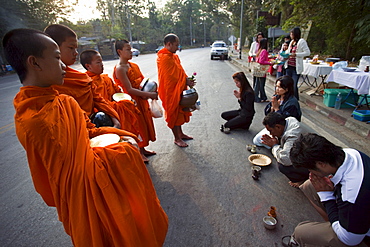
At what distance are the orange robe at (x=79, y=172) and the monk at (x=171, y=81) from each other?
2.23 m

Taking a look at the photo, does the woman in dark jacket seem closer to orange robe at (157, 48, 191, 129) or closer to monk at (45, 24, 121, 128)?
orange robe at (157, 48, 191, 129)

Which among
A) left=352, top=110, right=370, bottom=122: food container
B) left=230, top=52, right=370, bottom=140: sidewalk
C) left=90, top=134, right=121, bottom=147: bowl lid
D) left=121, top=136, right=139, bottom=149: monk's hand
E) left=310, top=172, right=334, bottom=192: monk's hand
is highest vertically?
left=90, top=134, right=121, bottom=147: bowl lid

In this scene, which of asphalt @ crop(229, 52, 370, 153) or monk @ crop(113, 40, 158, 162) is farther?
asphalt @ crop(229, 52, 370, 153)

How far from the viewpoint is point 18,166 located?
333cm

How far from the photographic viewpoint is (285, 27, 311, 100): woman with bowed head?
517 centimetres

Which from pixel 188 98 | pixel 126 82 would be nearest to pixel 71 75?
pixel 126 82

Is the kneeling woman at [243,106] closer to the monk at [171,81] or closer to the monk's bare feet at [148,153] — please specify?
the monk at [171,81]

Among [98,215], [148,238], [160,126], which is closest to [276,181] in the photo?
[148,238]

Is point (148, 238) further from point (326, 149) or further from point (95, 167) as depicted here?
point (326, 149)

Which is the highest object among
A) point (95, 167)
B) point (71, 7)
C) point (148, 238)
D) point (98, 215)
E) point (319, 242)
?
point (71, 7)

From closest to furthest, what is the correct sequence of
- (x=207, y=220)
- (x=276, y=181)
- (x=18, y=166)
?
(x=207, y=220) → (x=276, y=181) → (x=18, y=166)

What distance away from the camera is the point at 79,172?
3.66 ft

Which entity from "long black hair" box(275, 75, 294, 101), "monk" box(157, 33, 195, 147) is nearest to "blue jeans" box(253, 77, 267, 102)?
"long black hair" box(275, 75, 294, 101)

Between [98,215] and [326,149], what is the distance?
1565mm
